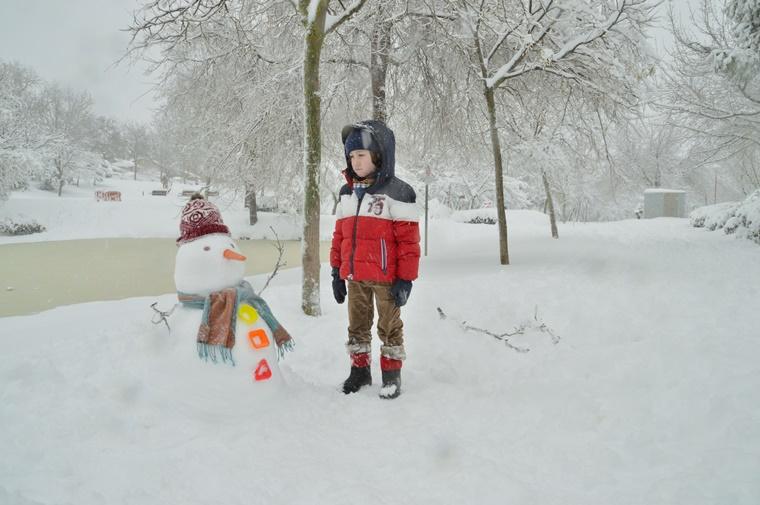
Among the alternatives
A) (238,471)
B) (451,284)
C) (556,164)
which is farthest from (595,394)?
(556,164)

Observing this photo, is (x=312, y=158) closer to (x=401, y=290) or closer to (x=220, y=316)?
(x=401, y=290)

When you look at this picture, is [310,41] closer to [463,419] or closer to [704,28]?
[463,419]

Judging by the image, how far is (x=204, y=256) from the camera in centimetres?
260

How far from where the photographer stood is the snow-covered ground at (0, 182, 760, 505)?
192 cm

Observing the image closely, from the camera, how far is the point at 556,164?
11.0 metres

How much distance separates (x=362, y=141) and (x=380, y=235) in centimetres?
67

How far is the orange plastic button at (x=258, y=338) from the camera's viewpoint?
2.58 meters

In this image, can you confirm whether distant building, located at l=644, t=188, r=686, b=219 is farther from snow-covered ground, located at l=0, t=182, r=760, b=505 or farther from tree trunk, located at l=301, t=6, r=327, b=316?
tree trunk, located at l=301, t=6, r=327, b=316

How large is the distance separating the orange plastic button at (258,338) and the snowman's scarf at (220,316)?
0.10 metres

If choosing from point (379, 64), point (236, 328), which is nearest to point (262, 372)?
point (236, 328)

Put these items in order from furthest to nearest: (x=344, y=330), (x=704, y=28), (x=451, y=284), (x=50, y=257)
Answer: (x=50, y=257) → (x=704, y=28) → (x=451, y=284) → (x=344, y=330)

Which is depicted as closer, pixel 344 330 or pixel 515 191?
pixel 344 330

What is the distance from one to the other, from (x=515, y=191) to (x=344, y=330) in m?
24.2

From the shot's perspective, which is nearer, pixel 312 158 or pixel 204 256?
pixel 204 256
